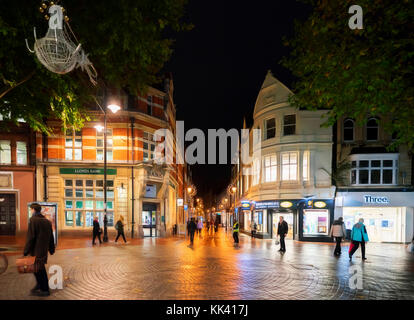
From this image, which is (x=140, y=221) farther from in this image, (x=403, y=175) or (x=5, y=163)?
(x=403, y=175)

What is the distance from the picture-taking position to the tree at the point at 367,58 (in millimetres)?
7685

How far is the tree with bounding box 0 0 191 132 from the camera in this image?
26.1 ft

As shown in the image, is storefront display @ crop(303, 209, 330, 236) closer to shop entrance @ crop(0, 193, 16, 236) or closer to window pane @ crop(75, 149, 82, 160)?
window pane @ crop(75, 149, 82, 160)

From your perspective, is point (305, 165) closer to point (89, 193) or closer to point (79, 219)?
point (89, 193)

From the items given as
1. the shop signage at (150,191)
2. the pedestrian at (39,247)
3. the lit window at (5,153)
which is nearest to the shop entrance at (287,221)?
the shop signage at (150,191)

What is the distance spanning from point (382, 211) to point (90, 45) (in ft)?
74.9

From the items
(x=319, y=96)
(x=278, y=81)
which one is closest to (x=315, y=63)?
(x=319, y=96)

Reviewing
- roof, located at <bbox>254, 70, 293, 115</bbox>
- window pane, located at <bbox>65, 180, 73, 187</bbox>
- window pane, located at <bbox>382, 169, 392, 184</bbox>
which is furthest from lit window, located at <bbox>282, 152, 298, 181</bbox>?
window pane, located at <bbox>65, 180, 73, 187</bbox>

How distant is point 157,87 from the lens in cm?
2536

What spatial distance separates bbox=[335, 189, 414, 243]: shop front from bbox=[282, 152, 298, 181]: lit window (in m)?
3.75

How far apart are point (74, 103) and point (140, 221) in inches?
516

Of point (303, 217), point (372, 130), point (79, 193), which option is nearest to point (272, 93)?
point (372, 130)

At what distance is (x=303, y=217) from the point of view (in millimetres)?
21766
